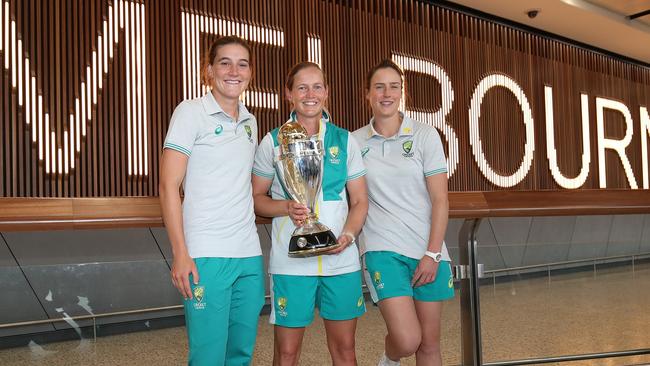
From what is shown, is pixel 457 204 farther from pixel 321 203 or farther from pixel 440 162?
pixel 321 203

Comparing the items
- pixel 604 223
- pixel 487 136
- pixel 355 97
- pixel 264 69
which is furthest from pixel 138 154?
pixel 487 136

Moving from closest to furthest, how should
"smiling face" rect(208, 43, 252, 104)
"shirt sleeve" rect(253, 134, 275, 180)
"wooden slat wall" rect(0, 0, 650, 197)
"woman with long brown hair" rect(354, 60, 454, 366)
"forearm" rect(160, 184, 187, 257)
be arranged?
1. "forearm" rect(160, 184, 187, 257)
2. "smiling face" rect(208, 43, 252, 104)
3. "shirt sleeve" rect(253, 134, 275, 180)
4. "woman with long brown hair" rect(354, 60, 454, 366)
5. "wooden slat wall" rect(0, 0, 650, 197)

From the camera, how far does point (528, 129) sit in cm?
794

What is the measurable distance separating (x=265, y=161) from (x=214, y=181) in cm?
29

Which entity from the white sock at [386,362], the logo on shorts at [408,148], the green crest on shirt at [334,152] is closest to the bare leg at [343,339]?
the white sock at [386,362]

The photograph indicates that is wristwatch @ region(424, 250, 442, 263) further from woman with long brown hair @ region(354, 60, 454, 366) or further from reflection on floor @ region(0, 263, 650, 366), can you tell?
reflection on floor @ region(0, 263, 650, 366)

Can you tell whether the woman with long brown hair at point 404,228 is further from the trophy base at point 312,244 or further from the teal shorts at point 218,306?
the teal shorts at point 218,306

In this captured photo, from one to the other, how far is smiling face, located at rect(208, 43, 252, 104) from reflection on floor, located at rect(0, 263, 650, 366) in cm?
82

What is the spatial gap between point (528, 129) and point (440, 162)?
6063 millimetres

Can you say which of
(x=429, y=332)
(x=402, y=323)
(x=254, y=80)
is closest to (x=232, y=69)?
(x=402, y=323)

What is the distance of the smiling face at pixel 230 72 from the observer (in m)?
2.00

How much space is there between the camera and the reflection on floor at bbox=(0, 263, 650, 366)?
2.24m

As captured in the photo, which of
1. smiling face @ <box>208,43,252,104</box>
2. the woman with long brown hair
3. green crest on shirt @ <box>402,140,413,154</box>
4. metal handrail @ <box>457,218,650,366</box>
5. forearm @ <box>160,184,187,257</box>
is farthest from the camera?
metal handrail @ <box>457,218,650,366</box>

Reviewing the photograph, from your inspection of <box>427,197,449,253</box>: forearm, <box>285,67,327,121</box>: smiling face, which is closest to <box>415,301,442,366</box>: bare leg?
<box>427,197,449,253</box>: forearm
